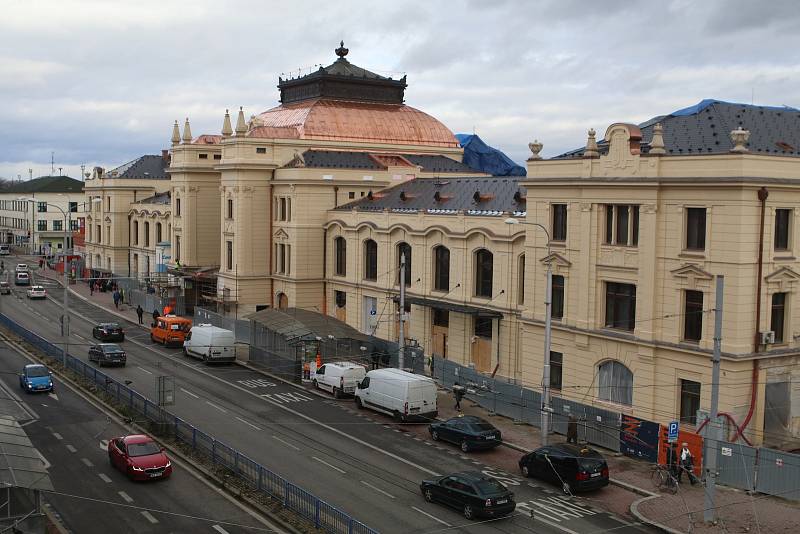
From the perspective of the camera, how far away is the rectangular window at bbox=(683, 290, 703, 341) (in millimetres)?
36844

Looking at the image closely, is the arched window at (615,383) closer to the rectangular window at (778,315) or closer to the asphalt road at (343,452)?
the rectangular window at (778,315)

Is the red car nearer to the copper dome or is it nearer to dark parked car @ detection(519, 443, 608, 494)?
dark parked car @ detection(519, 443, 608, 494)

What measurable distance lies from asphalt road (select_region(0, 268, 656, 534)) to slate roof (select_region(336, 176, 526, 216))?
49.5ft

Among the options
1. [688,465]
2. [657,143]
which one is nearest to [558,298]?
[657,143]

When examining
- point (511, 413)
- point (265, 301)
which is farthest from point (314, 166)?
point (511, 413)

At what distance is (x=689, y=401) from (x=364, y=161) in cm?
3942

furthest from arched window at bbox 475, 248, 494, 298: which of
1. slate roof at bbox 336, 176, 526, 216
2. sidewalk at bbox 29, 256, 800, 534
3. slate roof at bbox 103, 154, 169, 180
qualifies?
slate roof at bbox 103, 154, 169, 180

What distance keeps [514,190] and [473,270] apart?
18.1ft

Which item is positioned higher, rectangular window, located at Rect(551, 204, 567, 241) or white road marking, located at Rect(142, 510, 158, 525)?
rectangular window, located at Rect(551, 204, 567, 241)

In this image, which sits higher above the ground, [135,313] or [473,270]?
[473,270]

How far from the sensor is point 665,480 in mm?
32844

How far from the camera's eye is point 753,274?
1403 inches

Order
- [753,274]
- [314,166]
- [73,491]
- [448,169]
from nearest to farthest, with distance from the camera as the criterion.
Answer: [73,491] → [753,274] → [314,166] → [448,169]

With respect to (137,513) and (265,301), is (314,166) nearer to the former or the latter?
(265,301)
